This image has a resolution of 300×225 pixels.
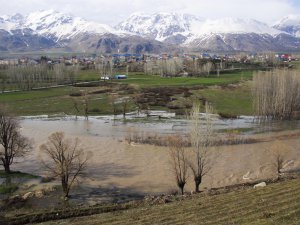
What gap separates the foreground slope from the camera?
19.7 metres

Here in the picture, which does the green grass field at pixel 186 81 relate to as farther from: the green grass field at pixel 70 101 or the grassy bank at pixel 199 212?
the grassy bank at pixel 199 212

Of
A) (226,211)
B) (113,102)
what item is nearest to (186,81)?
(113,102)

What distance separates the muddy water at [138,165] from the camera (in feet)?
120

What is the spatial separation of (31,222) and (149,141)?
95.6 ft

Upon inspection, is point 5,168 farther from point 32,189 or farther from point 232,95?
point 232,95

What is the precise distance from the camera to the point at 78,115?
8094 centimetres

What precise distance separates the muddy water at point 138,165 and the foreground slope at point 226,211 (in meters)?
7.87

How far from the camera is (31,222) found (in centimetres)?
2667

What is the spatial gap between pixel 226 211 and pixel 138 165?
2227cm

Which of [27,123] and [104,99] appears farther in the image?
[104,99]

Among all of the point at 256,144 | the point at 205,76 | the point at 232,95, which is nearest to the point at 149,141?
the point at 256,144

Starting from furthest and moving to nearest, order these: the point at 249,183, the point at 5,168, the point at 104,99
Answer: the point at 104,99
the point at 5,168
the point at 249,183

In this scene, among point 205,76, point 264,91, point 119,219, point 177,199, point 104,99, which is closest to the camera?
point 119,219

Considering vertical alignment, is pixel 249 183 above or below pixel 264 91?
below
